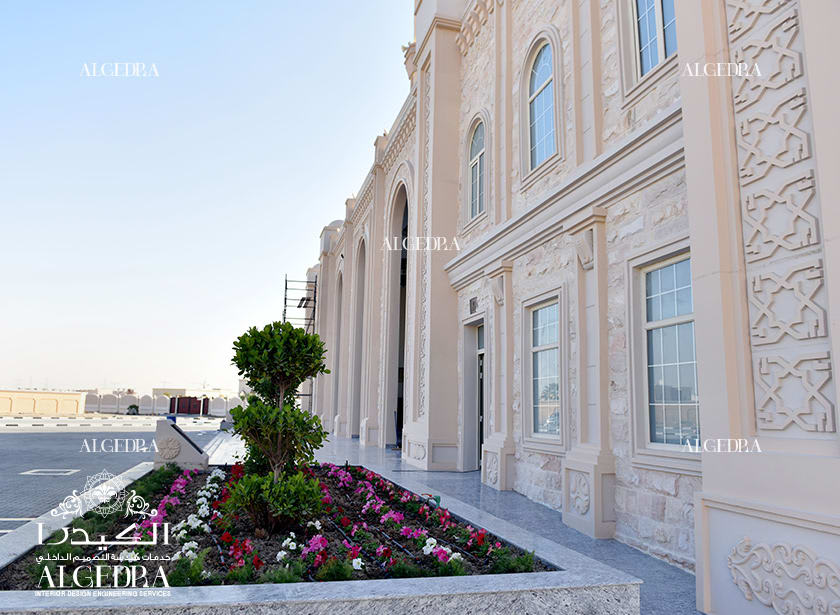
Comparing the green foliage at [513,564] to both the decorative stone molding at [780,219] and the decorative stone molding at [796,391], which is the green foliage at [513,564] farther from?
the decorative stone molding at [780,219]

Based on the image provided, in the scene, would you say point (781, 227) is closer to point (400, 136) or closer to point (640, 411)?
point (640, 411)

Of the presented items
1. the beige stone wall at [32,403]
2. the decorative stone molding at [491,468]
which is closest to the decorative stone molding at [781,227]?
the decorative stone molding at [491,468]

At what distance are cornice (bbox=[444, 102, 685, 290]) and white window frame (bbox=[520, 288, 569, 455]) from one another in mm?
838

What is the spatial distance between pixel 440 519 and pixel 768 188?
144 inches

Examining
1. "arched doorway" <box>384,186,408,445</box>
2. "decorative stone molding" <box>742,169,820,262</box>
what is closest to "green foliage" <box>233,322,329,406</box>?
"decorative stone molding" <box>742,169,820,262</box>

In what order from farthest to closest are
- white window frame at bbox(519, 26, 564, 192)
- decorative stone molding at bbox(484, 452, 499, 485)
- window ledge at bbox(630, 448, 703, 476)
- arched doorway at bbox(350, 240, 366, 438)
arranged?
arched doorway at bbox(350, 240, 366, 438) → decorative stone molding at bbox(484, 452, 499, 485) → white window frame at bbox(519, 26, 564, 192) → window ledge at bbox(630, 448, 703, 476)

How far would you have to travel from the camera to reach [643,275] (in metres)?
6.09

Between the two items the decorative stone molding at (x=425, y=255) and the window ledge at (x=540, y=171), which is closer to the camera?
the window ledge at (x=540, y=171)

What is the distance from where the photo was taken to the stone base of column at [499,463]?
8.73 meters

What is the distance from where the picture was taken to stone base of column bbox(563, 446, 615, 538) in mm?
6078

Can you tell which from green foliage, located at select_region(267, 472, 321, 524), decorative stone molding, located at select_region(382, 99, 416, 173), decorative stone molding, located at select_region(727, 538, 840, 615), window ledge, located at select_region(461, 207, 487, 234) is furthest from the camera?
decorative stone molding, located at select_region(382, 99, 416, 173)

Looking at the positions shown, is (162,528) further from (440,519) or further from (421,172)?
(421,172)

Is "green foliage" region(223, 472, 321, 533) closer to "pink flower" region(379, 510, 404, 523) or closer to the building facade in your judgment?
"pink flower" region(379, 510, 404, 523)

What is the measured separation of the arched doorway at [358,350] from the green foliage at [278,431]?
15.4 meters
